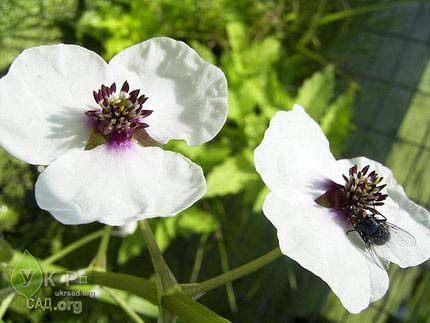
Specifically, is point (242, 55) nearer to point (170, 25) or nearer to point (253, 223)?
point (170, 25)

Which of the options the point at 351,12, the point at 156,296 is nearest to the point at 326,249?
the point at 156,296

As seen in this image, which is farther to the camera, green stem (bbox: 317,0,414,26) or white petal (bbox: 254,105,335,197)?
green stem (bbox: 317,0,414,26)

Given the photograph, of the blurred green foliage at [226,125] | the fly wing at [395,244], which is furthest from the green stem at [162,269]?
the blurred green foliage at [226,125]

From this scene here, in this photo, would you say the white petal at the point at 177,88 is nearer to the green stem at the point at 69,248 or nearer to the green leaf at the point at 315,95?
the green stem at the point at 69,248

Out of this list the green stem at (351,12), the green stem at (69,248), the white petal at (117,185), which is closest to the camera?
the white petal at (117,185)

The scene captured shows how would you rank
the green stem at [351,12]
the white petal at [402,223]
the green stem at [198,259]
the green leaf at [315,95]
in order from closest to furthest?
the white petal at [402,223] → the green leaf at [315,95] → the green stem at [198,259] → the green stem at [351,12]

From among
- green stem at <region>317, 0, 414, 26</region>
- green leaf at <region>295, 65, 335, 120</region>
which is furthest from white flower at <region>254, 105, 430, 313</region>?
green stem at <region>317, 0, 414, 26</region>

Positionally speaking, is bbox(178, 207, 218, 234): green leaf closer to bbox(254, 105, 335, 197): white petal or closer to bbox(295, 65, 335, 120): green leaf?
bbox(295, 65, 335, 120): green leaf
